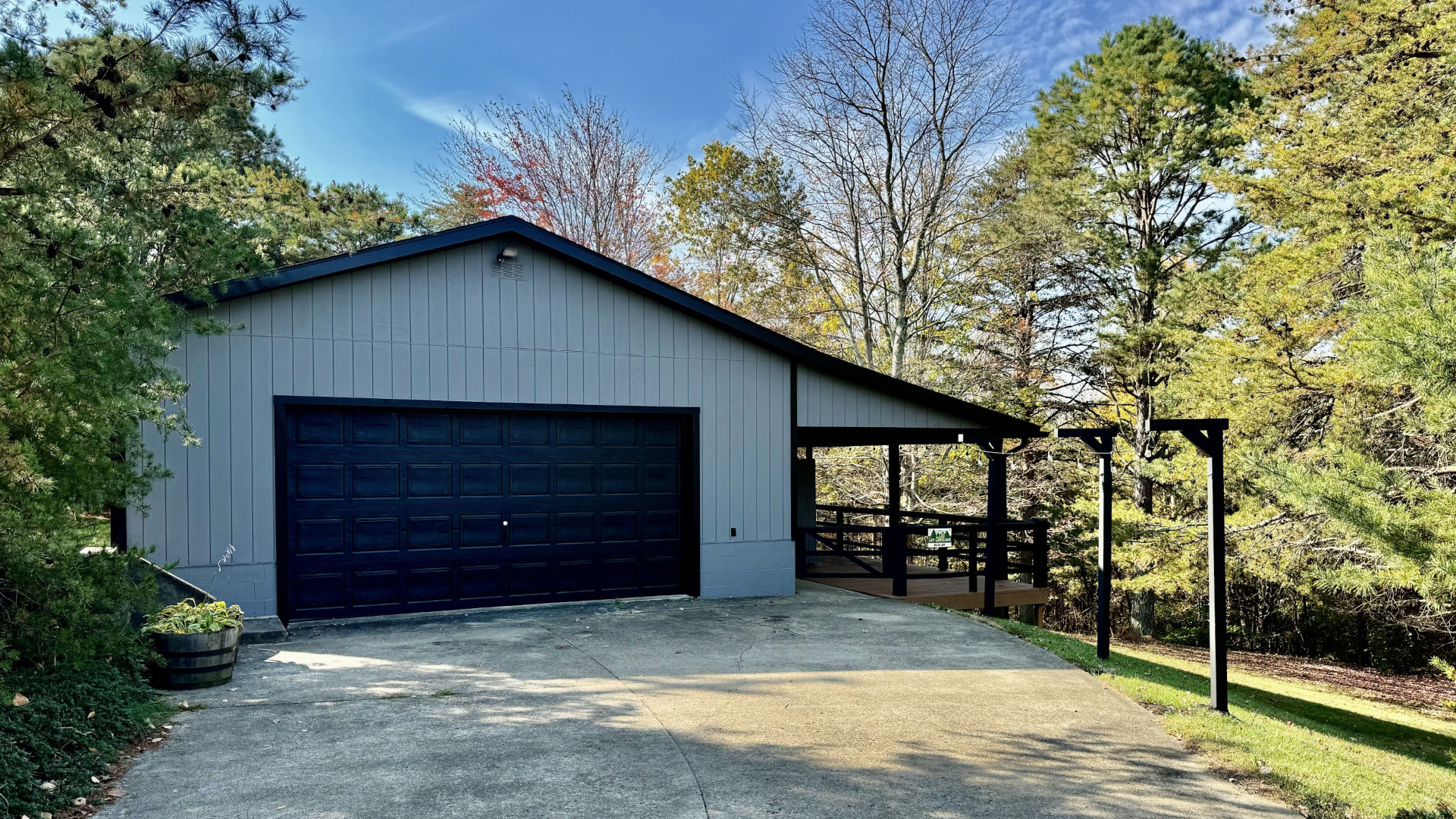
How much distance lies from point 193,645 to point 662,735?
135 inches

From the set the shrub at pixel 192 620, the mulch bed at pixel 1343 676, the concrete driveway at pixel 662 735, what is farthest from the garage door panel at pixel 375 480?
the mulch bed at pixel 1343 676

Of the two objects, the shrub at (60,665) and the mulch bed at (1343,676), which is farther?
the mulch bed at (1343,676)

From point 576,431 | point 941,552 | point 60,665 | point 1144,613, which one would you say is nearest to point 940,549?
point 941,552

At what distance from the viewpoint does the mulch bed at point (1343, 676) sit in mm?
14641

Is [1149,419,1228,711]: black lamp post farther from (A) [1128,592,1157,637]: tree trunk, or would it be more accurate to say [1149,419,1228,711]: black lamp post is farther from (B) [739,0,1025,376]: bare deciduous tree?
(A) [1128,592,1157,637]: tree trunk

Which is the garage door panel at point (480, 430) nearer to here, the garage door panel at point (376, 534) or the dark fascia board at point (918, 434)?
the garage door panel at point (376, 534)

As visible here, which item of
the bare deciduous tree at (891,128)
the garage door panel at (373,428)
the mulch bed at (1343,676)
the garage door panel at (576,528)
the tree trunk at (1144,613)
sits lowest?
the mulch bed at (1343,676)

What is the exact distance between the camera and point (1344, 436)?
11766 millimetres

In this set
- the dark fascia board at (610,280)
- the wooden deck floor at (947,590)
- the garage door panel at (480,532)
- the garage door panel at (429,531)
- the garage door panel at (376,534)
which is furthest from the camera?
the wooden deck floor at (947,590)

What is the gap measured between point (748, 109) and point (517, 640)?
15.2 m

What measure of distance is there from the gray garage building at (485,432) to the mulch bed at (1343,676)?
29.1 ft

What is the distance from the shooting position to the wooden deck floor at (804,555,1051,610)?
1181 cm

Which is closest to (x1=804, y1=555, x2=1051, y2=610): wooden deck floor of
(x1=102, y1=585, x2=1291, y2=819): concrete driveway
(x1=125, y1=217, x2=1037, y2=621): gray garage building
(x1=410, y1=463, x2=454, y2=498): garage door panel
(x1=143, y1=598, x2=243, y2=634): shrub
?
(x1=125, y1=217, x2=1037, y2=621): gray garage building

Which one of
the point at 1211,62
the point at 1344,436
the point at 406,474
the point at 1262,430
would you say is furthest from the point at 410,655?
the point at 1211,62
